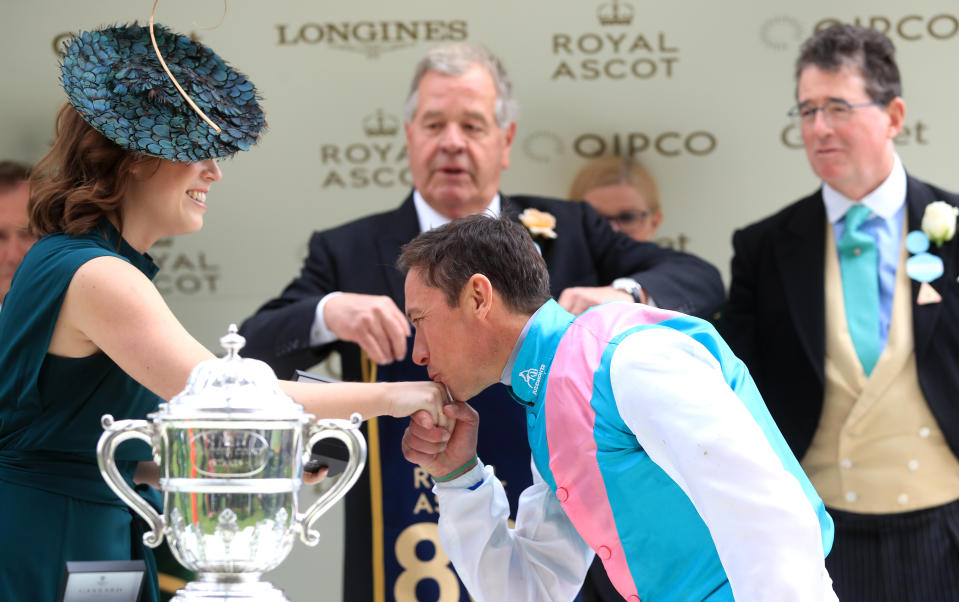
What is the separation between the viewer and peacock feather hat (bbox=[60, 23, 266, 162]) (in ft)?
6.05

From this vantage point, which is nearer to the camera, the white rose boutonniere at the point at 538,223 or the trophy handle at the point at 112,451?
the trophy handle at the point at 112,451

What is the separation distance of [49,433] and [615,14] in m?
2.44

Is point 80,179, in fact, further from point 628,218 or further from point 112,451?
point 628,218

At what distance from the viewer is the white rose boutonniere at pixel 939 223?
10.1 ft

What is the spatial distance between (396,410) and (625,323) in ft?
1.27

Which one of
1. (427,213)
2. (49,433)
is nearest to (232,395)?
Answer: (49,433)

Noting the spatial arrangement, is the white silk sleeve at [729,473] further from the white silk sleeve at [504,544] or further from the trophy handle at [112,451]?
the trophy handle at [112,451]

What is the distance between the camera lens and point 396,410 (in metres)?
1.99

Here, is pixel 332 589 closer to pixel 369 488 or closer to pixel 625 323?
pixel 369 488

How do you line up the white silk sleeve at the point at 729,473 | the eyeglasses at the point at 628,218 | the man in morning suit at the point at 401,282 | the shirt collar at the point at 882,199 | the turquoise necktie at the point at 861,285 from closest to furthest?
the white silk sleeve at the point at 729,473 → the man in morning suit at the point at 401,282 → the turquoise necktie at the point at 861,285 → the shirt collar at the point at 882,199 → the eyeglasses at the point at 628,218

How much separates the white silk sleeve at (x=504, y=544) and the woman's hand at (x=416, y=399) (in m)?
0.14

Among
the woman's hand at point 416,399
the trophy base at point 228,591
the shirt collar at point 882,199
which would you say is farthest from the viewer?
the shirt collar at point 882,199

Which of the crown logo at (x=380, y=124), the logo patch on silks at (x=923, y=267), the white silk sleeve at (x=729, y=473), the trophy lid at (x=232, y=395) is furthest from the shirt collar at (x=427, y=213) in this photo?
the trophy lid at (x=232, y=395)

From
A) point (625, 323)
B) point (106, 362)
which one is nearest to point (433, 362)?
point (625, 323)
